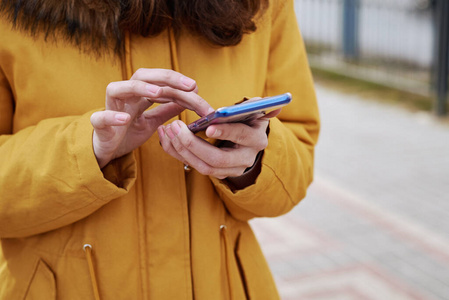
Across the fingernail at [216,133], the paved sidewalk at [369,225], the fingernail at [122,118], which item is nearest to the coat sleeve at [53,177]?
the fingernail at [122,118]

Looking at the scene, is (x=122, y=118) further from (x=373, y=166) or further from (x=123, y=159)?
(x=373, y=166)

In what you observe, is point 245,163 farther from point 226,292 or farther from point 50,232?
point 50,232

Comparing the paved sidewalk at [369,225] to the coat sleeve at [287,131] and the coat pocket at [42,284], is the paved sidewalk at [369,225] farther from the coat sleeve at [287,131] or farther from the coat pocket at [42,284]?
the coat pocket at [42,284]

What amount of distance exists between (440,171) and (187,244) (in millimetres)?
4642

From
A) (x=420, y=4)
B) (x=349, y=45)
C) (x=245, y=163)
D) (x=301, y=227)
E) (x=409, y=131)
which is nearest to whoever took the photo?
(x=245, y=163)

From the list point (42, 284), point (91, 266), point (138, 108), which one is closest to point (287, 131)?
point (138, 108)

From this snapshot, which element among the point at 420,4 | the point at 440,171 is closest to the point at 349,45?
the point at 420,4

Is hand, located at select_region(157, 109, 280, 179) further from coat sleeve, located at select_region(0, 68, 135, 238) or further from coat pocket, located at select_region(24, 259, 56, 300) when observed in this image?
coat pocket, located at select_region(24, 259, 56, 300)

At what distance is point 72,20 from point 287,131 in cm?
50

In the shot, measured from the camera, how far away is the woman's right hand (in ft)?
3.71

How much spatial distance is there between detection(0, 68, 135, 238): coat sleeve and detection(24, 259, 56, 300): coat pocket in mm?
77

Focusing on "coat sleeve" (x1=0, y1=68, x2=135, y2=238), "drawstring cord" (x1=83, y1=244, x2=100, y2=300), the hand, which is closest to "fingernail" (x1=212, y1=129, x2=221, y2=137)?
the hand

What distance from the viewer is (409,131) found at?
6781mm

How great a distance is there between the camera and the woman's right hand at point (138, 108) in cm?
113
